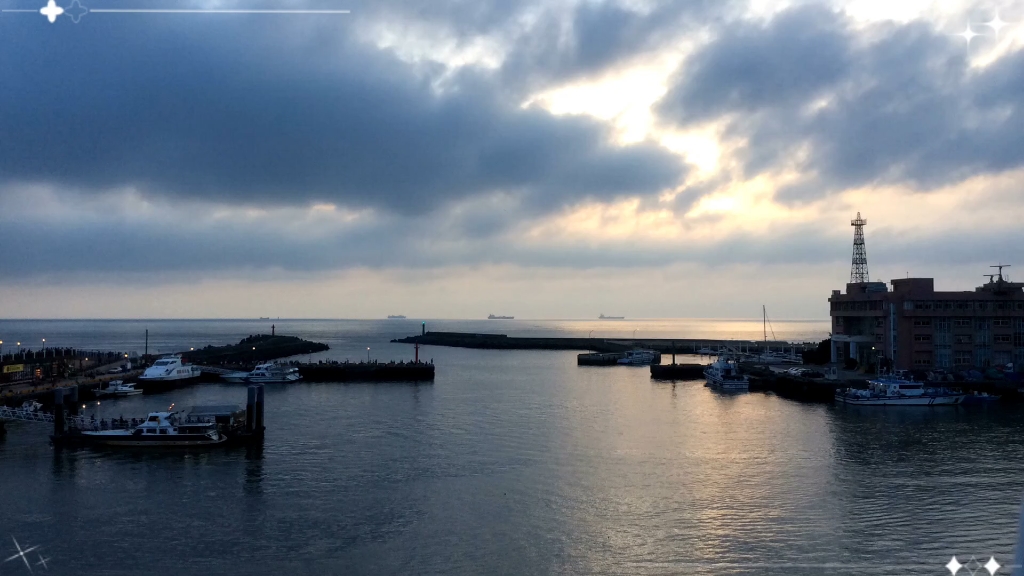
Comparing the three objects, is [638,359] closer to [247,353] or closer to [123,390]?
[247,353]

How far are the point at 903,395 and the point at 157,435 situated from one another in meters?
42.5

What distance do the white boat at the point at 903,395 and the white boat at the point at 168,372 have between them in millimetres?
51746

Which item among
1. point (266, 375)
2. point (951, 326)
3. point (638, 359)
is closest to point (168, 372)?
point (266, 375)

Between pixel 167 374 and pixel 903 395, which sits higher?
pixel 167 374

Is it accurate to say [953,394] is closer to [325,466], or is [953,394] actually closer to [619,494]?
[619,494]

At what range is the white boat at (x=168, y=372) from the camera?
53.3 m

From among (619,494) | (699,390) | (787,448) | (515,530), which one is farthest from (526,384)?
(515,530)

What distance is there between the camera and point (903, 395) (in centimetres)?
4200

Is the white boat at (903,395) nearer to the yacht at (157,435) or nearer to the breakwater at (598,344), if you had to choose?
the yacht at (157,435)

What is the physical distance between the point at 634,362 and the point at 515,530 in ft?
216

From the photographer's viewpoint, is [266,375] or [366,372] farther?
[366,372]
